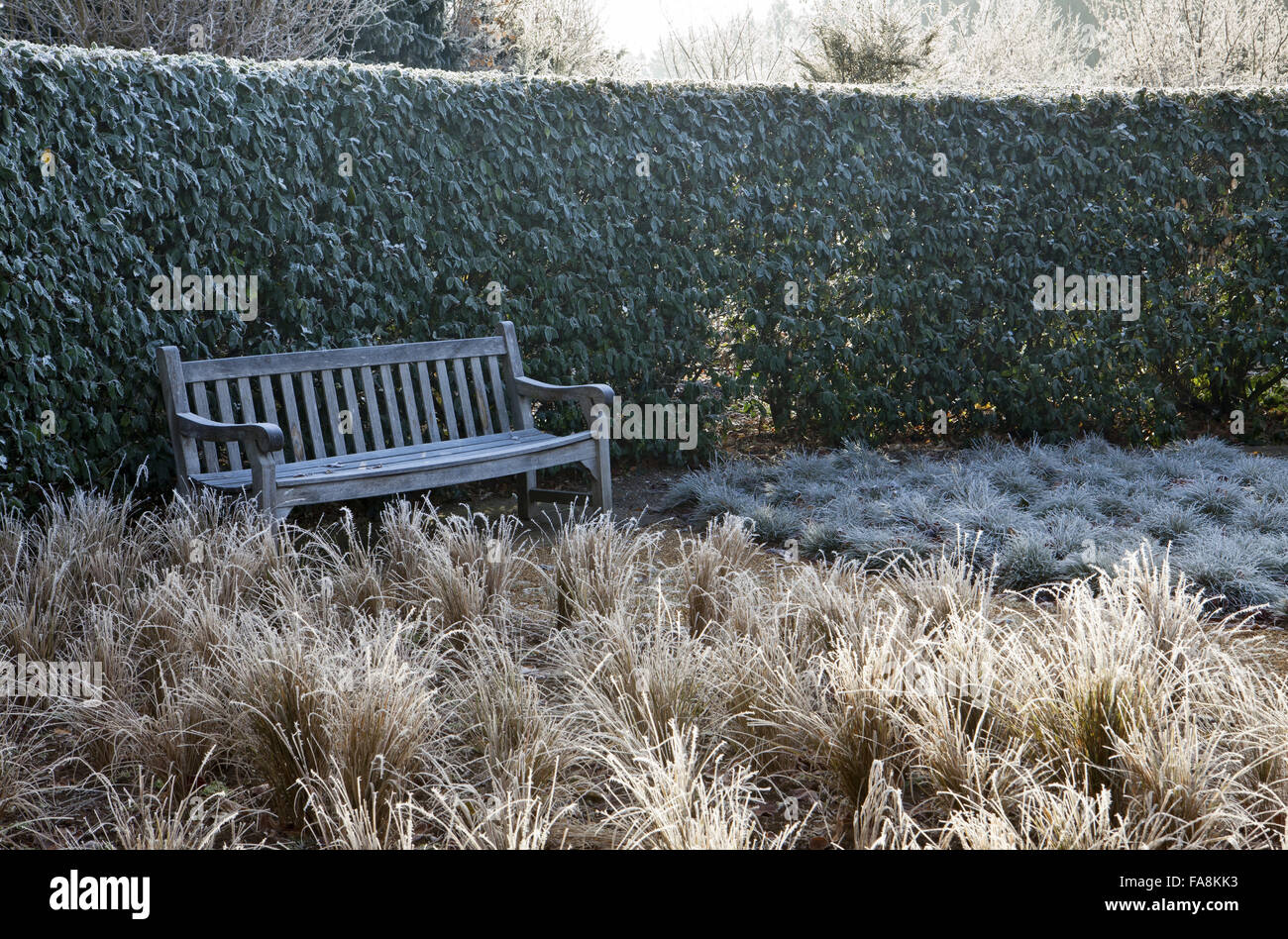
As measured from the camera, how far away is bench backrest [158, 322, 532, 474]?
484 cm

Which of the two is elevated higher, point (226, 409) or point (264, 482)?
point (226, 409)

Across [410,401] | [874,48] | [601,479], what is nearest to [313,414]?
[410,401]

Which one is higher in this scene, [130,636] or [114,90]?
[114,90]

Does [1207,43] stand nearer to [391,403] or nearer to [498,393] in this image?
[498,393]

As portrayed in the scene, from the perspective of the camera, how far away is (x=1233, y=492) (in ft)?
18.2

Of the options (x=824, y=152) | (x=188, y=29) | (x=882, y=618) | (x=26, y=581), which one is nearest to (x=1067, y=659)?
(x=882, y=618)

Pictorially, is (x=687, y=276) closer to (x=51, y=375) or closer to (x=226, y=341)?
(x=226, y=341)

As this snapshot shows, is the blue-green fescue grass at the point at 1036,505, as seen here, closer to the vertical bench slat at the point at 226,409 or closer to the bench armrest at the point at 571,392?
the bench armrest at the point at 571,392

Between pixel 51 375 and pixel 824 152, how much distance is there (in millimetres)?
4594

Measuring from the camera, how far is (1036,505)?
555 cm

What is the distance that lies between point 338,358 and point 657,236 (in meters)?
2.16

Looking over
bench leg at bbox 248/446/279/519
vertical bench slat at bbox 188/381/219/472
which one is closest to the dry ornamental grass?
bench leg at bbox 248/446/279/519

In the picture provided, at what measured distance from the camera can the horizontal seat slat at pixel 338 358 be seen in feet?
16.0

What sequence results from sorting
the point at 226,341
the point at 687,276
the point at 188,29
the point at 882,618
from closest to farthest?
the point at 882,618 < the point at 226,341 < the point at 687,276 < the point at 188,29
